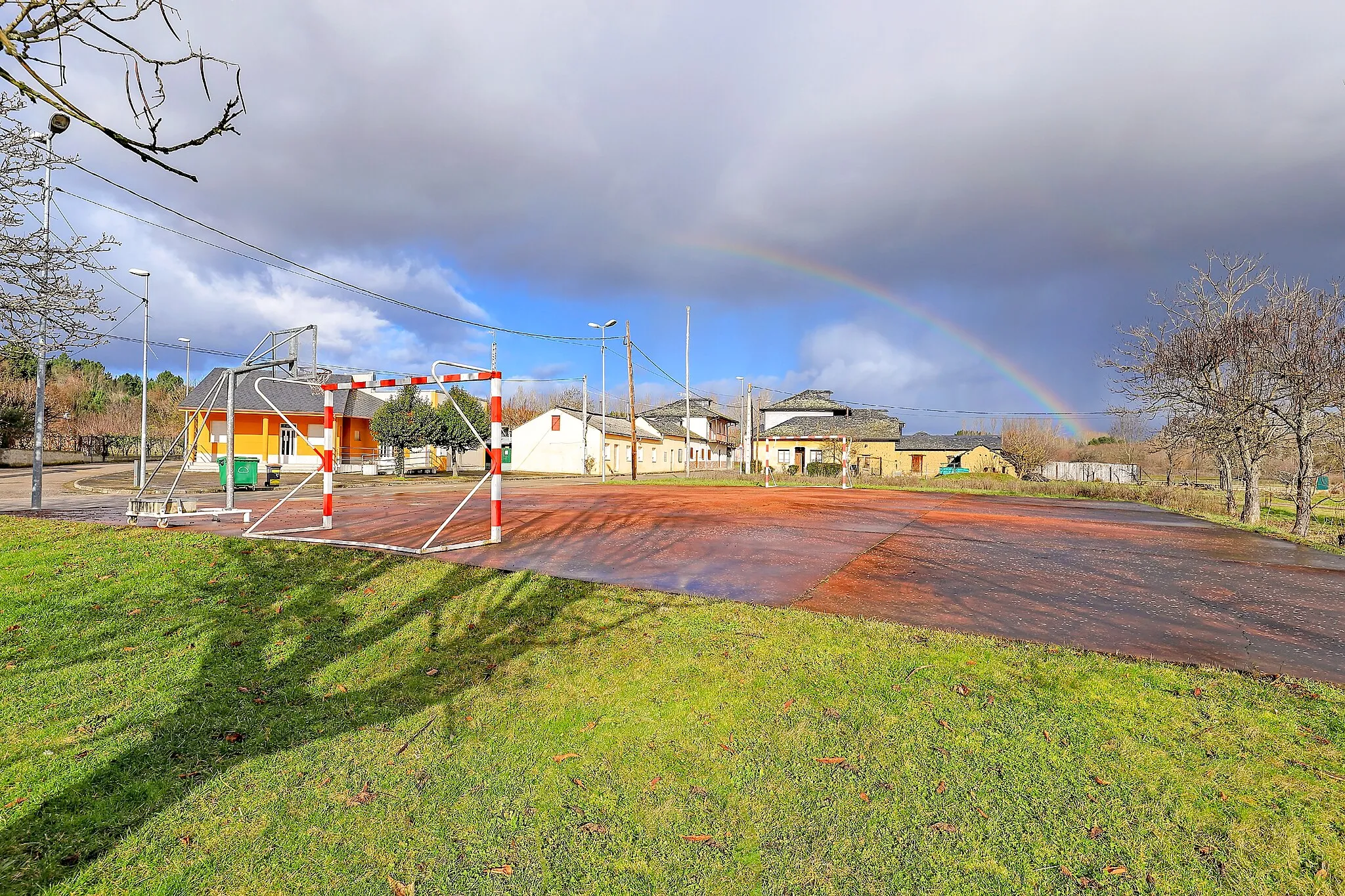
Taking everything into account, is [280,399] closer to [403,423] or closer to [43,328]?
[403,423]

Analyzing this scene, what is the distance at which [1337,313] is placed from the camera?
14.7 m

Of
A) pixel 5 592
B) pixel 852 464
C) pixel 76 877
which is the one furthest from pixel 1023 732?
pixel 852 464

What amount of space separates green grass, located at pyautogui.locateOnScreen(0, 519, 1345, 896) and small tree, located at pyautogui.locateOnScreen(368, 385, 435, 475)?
2665cm

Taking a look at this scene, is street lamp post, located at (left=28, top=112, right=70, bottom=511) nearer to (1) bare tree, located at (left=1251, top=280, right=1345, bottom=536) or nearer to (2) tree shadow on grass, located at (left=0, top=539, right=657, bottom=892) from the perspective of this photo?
(2) tree shadow on grass, located at (left=0, top=539, right=657, bottom=892)

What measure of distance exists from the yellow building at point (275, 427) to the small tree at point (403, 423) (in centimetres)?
417

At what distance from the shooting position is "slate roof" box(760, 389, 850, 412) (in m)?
68.3

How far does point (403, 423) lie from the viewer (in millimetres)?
30781

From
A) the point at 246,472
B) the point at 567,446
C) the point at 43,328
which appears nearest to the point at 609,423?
the point at 567,446

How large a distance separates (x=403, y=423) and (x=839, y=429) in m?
40.5

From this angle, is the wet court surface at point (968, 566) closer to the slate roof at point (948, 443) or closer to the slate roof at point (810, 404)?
the slate roof at point (948, 443)

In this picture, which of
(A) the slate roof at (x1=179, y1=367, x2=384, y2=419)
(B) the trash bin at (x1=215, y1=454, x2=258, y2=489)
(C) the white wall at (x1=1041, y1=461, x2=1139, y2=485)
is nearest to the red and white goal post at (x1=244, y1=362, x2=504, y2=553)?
(B) the trash bin at (x1=215, y1=454, x2=258, y2=489)

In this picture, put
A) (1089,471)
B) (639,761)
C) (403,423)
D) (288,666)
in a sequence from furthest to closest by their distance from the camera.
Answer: (1089,471), (403,423), (288,666), (639,761)

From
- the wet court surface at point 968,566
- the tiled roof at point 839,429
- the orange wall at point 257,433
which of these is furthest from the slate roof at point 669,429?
the wet court surface at point 968,566

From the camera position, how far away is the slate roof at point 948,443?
55.4m
